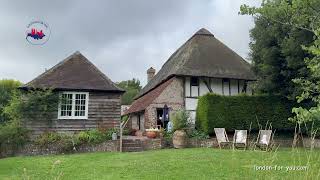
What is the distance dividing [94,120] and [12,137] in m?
4.10

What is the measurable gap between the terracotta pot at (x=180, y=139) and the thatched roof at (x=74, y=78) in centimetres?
377

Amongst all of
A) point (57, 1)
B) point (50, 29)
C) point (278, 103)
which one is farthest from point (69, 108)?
point (278, 103)

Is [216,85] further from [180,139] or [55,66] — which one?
[55,66]

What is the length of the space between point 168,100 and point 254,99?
522 centimetres

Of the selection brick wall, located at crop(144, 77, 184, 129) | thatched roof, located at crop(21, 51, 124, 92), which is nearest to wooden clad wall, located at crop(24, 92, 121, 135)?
thatched roof, located at crop(21, 51, 124, 92)

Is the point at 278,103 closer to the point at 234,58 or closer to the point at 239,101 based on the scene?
the point at 239,101

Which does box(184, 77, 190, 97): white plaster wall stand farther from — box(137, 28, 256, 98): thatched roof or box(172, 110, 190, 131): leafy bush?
box(172, 110, 190, 131): leafy bush

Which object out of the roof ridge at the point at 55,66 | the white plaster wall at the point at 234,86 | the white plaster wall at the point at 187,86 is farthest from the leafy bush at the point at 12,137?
the white plaster wall at the point at 234,86

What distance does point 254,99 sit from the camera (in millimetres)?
21156

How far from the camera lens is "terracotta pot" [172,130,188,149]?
702 inches

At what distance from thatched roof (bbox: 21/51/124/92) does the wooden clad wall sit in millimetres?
495

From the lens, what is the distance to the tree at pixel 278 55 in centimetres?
1852

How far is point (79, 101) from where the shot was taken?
19422 millimetres

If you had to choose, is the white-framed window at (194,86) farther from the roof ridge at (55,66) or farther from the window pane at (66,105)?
the window pane at (66,105)
